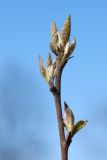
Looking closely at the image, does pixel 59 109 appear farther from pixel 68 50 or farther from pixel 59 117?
pixel 68 50

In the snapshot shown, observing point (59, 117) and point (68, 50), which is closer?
point (59, 117)

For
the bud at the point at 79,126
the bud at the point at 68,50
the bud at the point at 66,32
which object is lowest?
the bud at the point at 79,126

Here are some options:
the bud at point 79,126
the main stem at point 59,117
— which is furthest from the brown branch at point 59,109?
the bud at point 79,126

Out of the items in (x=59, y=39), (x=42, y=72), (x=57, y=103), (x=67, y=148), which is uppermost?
(x=59, y=39)

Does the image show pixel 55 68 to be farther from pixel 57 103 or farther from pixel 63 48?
pixel 57 103

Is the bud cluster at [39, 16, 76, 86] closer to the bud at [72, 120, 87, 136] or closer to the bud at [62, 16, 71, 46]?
the bud at [62, 16, 71, 46]

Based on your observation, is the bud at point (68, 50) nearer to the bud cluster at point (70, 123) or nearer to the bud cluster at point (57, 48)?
the bud cluster at point (57, 48)

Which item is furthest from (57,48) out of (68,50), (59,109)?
(59,109)

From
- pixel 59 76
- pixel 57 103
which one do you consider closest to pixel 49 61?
pixel 59 76

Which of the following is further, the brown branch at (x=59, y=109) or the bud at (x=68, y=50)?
the bud at (x=68, y=50)

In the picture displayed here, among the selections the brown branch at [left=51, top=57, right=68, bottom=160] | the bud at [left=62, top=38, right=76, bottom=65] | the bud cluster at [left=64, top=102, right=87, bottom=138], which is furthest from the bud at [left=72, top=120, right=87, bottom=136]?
the bud at [left=62, top=38, right=76, bottom=65]

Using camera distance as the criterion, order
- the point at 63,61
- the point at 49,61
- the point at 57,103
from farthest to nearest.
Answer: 1. the point at 49,61
2. the point at 63,61
3. the point at 57,103
